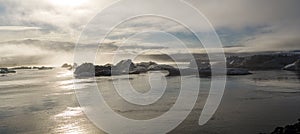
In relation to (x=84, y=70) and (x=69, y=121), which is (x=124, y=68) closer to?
(x=84, y=70)

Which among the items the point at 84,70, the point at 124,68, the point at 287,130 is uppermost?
the point at 124,68

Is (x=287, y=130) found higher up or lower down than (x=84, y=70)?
lower down

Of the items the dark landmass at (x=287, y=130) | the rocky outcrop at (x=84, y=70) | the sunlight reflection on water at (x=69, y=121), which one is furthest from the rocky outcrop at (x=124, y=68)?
the dark landmass at (x=287, y=130)

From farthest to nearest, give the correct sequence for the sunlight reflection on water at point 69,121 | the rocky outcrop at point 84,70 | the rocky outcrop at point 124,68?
1. the rocky outcrop at point 124,68
2. the rocky outcrop at point 84,70
3. the sunlight reflection on water at point 69,121

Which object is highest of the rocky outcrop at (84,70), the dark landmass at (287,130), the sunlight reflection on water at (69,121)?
the rocky outcrop at (84,70)

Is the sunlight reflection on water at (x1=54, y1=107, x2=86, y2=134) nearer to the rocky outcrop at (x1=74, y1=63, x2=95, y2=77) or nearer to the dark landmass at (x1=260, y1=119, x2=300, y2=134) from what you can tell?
the dark landmass at (x1=260, y1=119, x2=300, y2=134)

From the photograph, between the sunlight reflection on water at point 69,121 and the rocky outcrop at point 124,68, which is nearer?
the sunlight reflection on water at point 69,121

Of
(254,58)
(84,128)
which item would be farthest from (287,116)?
(254,58)

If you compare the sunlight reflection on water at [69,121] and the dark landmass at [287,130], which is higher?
the dark landmass at [287,130]

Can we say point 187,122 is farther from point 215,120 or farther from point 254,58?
point 254,58

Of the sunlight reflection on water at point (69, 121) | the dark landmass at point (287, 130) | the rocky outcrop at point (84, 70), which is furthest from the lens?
the rocky outcrop at point (84, 70)

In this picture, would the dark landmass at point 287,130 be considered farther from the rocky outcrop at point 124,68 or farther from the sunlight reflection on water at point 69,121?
the rocky outcrop at point 124,68

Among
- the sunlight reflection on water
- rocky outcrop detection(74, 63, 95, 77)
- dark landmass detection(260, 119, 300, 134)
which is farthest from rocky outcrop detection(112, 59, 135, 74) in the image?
dark landmass detection(260, 119, 300, 134)

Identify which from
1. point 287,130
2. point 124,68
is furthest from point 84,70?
point 287,130
